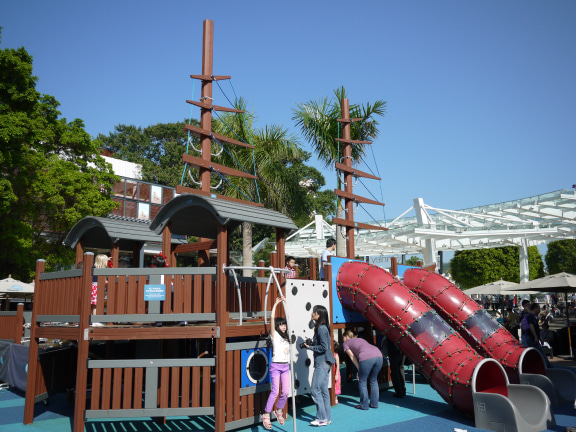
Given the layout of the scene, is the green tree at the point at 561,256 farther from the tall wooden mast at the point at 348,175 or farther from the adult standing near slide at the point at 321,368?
the adult standing near slide at the point at 321,368

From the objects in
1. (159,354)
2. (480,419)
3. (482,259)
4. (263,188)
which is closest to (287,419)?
(159,354)

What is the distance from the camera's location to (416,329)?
9.73m

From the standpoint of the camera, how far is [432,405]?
32.9 feet

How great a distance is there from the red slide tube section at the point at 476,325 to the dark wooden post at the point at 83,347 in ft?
25.2

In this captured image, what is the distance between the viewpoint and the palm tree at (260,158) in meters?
19.3

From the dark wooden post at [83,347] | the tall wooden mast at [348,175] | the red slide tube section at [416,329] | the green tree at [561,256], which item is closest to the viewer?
the dark wooden post at [83,347]

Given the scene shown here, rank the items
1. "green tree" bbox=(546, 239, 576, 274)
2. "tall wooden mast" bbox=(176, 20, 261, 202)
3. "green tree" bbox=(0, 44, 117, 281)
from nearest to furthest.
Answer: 1. "tall wooden mast" bbox=(176, 20, 261, 202)
2. "green tree" bbox=(0, 44, 117, 281)
3. "green tree" bbox=(546, 239, 576, 274)

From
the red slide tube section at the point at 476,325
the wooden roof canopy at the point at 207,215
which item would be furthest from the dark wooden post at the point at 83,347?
the red slide tube section at the point at 476,325

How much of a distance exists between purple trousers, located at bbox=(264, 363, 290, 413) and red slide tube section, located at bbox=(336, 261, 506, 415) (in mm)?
2794

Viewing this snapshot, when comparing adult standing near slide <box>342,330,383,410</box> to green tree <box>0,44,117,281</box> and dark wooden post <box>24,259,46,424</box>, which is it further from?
green tree <box>0,44,117,281</box>

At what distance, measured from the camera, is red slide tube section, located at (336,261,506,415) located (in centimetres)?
897

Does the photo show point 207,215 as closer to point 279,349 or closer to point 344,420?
point 279,349

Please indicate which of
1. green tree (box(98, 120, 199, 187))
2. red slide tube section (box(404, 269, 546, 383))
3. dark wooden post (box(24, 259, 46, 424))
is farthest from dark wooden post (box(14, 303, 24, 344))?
green tree (box(98, 120, 199, 187))

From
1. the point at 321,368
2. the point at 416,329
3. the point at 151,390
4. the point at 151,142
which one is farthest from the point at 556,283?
the point at 151,142
